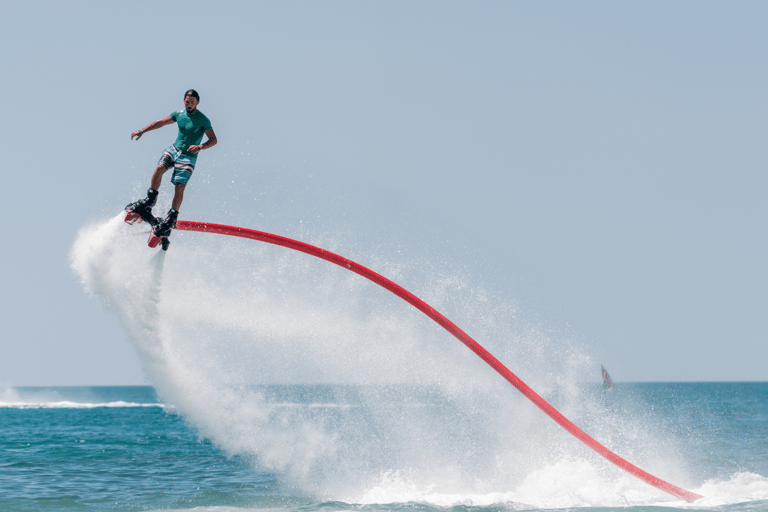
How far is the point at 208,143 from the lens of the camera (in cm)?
1034

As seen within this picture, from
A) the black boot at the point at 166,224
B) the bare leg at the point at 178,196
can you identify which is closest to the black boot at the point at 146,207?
the black boot at the point at 166,224

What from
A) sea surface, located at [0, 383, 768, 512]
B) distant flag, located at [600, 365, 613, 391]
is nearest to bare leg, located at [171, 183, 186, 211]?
sea surface, located at [0, 383, 768, 512]

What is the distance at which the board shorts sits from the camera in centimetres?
1027

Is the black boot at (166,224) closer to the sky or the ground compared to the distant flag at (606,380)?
closer to the ground

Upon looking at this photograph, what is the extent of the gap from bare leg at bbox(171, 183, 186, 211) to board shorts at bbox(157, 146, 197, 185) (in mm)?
65

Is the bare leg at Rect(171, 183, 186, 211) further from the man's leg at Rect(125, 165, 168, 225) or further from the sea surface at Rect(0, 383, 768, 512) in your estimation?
the sea surface at Rect(0, 383, 768, 512)

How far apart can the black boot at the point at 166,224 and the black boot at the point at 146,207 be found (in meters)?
0.14

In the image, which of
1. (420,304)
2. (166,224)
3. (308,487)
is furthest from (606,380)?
(166,224)

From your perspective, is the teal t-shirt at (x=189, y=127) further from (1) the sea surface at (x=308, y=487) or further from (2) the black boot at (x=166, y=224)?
(1) the sea surface at (x=308, y=487)

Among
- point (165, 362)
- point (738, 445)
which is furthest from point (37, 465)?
point (738, 445)

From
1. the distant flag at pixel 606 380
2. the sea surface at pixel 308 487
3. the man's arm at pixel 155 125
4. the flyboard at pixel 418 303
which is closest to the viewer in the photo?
the man's arm at pixel 155 125

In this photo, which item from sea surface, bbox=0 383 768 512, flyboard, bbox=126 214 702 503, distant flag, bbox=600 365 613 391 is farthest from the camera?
distant flag, bbox=600 365 613 391

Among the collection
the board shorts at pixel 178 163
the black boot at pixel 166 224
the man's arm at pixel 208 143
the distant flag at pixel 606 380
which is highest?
the distant flag at pixel 606 380

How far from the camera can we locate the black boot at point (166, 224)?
34.2 feet
